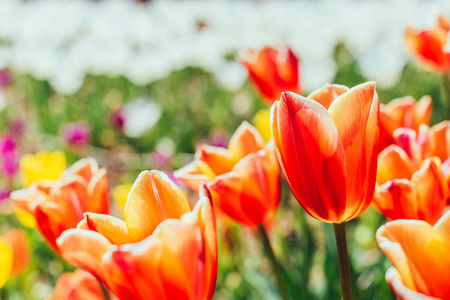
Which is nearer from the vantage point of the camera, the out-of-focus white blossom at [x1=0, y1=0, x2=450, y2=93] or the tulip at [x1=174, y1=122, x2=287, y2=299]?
the tulip at [x1=174, y1=122, x2=287, y2=299]

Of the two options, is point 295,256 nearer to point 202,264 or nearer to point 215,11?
point 202,264

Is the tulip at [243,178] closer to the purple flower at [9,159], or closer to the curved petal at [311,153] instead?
the curved petal at [311,153]

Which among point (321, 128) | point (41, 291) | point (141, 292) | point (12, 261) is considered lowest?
point (41, 291)

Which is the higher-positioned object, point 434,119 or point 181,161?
point 434,119

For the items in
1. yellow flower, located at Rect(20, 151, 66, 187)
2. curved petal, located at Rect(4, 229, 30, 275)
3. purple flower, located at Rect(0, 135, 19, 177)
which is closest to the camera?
curved petal, located at Rect(4, 229, 30, 275)

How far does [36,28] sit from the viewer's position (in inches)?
190

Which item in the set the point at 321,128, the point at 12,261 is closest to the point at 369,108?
the point at 321,128

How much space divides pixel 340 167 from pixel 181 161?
208cm

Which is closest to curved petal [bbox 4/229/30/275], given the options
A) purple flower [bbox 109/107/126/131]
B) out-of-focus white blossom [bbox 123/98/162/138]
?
purple flower [bbox 109/107/126/131]

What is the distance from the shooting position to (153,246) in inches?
18.2

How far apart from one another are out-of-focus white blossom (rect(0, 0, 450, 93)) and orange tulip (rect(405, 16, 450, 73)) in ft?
5.02

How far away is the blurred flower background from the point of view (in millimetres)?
1456

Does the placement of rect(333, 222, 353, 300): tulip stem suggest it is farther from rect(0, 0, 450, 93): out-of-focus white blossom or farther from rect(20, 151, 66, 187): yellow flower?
rect(0, 0, 450, 93): out-of-focus white blossom

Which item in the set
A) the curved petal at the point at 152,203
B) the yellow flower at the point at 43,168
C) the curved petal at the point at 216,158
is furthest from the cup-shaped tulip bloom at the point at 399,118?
the yellow flower at the point at 43,168
